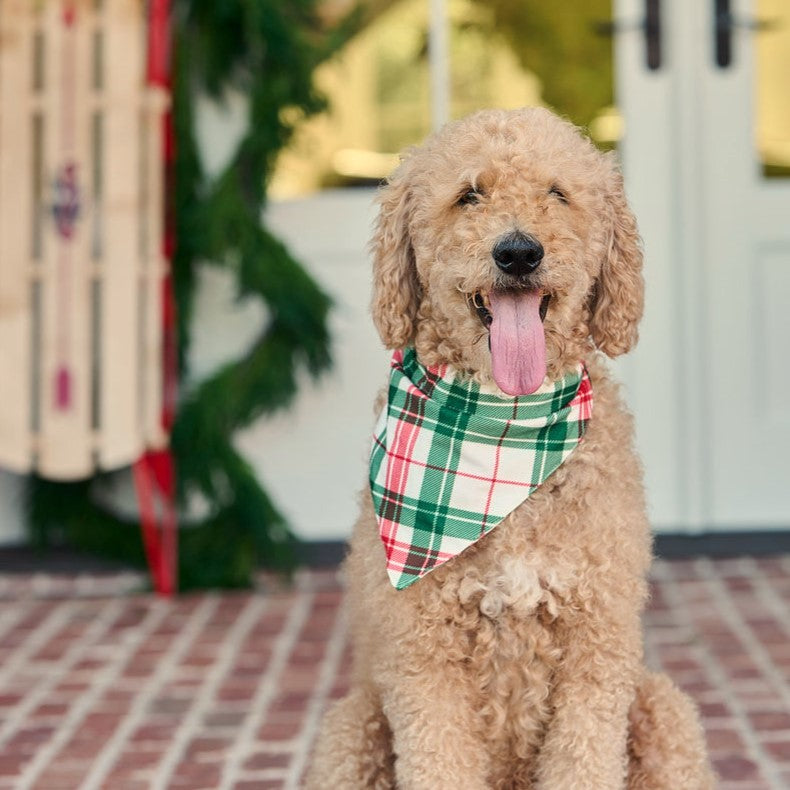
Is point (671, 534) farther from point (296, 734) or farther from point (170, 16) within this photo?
point (170, 16)

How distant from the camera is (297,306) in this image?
4.68 m

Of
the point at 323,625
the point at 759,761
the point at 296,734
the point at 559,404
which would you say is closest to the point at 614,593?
the point at 559,404

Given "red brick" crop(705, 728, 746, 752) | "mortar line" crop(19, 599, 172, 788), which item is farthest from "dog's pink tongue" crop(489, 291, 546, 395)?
"mortar line" crop(19, 599, 172, 788)

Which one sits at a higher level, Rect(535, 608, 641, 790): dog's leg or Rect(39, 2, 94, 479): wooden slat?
Rect(39, 2, 94, 479): wooden slat

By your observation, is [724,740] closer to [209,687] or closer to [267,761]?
[267,761]

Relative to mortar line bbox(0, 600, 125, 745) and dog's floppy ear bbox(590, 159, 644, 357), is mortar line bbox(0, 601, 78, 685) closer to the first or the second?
mortar line bbox(0, 600, 125, 745)

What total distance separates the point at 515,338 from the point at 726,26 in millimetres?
2820

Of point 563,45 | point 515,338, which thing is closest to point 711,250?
point 563,45

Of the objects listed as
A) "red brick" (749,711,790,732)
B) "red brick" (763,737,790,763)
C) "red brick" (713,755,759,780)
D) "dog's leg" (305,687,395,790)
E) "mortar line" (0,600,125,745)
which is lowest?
"red brick" (713,755,759,780)

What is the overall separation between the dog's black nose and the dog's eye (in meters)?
0.14

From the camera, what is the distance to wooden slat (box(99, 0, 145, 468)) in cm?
443

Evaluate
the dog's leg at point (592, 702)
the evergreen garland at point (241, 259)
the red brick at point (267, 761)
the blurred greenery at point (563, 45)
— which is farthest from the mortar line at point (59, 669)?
the blurred greenery at point (563, 45)

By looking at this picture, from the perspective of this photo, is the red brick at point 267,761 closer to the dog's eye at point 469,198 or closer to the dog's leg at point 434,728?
the dog's leg at point 434,728

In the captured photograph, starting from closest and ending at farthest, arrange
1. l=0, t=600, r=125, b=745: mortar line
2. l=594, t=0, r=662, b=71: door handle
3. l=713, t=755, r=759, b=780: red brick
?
l=713, t=755, r=759, b=780: red brick → l=0, t=600, r=125, b=745: mortar line → l=594, t=0, r=662, b=71: door handle
